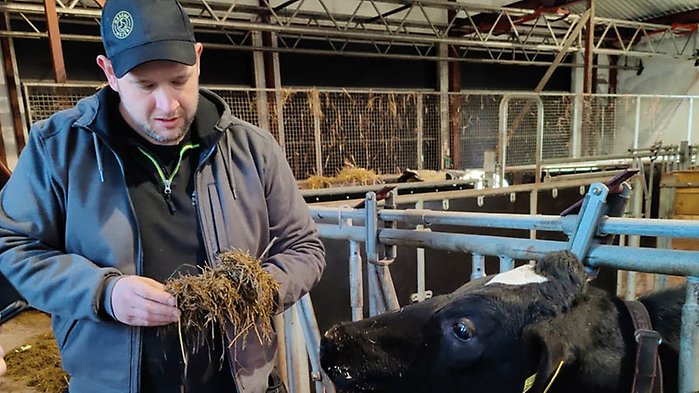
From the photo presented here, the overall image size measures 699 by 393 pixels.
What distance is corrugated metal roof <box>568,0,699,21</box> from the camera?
36.3ft

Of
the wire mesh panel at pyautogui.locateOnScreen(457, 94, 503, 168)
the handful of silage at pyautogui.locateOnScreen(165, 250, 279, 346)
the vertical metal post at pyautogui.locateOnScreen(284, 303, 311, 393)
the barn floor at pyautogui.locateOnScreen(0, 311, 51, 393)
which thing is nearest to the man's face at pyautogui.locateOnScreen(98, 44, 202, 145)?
the handful of silage at pyautogui.locateOnScreen(165, 250, 279, 346)

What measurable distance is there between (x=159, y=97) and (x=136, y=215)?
303 millimetres

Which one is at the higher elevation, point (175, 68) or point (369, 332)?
point (175, 68)

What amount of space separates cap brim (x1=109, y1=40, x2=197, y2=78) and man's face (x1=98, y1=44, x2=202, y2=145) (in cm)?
2

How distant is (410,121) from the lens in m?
9.50

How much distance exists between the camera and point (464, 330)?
124cm

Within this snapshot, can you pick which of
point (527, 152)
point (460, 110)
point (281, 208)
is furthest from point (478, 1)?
point (281, 208)

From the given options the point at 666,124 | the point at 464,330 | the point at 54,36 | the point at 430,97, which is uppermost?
the point at 54,36

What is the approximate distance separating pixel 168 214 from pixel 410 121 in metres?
8.55

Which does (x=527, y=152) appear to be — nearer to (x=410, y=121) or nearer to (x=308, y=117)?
(x=410, y=121)

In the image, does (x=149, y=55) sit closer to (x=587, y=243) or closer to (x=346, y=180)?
(x=587, y=243)

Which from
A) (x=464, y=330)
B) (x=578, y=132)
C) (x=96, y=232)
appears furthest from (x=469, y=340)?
(x=578, y=132)

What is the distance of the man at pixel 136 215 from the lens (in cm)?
110

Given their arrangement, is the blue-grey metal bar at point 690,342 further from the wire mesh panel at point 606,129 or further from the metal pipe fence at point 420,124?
the wire mesh panel at point 606,129
